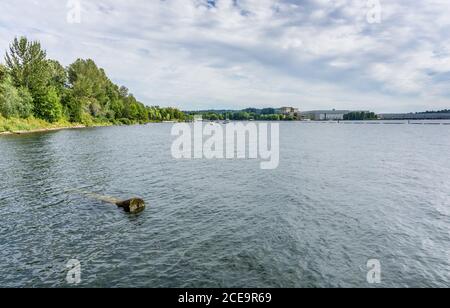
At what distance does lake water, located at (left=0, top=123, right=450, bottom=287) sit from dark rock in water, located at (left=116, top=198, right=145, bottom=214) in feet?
3.03

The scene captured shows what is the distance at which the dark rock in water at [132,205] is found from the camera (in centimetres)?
2636

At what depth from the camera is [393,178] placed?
1741 inches

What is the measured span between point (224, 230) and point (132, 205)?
29.8ft

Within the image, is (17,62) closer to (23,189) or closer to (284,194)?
(23,189)

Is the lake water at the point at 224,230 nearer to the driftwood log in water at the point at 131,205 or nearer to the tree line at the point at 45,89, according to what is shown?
the driftwood log in water at the point at 131,205

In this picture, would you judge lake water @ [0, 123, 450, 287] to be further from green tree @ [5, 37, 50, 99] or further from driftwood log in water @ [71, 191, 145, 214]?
green tree @ [5, 37, 50, 99]

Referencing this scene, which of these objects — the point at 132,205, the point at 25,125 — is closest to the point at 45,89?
the point at 25,125

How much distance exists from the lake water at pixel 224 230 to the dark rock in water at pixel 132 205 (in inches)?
36.4

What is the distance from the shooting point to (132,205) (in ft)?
87.0

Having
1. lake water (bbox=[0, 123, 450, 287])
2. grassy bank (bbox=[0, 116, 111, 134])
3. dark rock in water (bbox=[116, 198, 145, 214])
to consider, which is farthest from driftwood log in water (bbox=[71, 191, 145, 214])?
grassy bank (bbox=[0, 116, 111, 134])

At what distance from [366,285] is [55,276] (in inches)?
664

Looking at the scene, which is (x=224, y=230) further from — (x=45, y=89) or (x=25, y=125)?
(x=45, y=89)

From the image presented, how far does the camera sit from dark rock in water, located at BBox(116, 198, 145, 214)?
86.5ft
